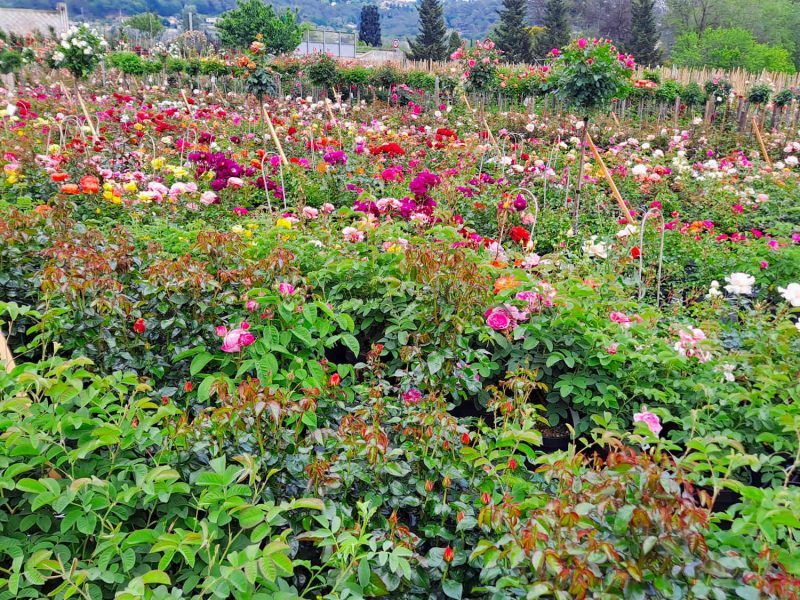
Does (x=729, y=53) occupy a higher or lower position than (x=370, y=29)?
lower

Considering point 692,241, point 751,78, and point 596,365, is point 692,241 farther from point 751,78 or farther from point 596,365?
point 751,78

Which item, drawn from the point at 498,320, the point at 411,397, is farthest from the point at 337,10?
the point at 411,397

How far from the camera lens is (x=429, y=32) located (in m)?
35.8

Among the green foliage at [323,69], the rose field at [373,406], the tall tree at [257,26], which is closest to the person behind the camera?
the rose field at [373,406]

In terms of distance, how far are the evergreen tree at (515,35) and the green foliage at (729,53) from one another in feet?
27.6

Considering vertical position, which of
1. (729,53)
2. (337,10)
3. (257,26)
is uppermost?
(337,10)

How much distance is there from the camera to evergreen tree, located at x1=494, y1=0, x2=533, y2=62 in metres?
31.0

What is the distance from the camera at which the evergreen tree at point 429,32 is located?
34.6 meters

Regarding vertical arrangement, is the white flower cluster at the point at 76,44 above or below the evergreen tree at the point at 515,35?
below

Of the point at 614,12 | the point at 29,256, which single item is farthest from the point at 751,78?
the point at 614,12

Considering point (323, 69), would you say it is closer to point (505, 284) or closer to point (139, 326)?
point (505, 284)

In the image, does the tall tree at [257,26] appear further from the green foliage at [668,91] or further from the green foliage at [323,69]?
the green foliage at [668,91]

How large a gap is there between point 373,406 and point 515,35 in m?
33.1

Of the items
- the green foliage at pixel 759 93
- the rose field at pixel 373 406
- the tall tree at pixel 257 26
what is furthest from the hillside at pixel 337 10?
the rose field at pixel 373 406
